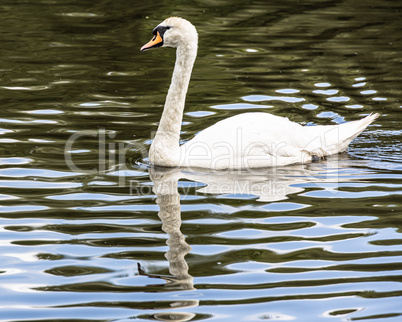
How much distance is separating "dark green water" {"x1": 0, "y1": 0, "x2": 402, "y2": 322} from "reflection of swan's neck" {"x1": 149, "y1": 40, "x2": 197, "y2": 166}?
1.22ft

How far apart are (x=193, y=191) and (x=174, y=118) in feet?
4.32

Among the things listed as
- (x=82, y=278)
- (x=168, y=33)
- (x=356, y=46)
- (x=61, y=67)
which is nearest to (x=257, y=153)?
(x=168, y=33)

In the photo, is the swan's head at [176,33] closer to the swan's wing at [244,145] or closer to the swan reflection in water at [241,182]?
the swan's wing at [244,145]

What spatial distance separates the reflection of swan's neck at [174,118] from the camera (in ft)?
28.3

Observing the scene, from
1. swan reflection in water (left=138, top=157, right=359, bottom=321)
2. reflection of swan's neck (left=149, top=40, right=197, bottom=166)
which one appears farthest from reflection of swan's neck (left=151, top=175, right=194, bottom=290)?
reflection of swan's neck (left=149, top=40, right=197, bottom=166)

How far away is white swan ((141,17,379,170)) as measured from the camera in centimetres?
839

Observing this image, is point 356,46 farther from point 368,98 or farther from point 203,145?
point 203,145

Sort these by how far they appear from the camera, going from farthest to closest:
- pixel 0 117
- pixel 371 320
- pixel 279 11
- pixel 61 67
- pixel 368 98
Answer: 1. pixel 279 11
2. pixel 61 67
3. pixel 368 98
4. pixel 0 117
5. pixel 371 320

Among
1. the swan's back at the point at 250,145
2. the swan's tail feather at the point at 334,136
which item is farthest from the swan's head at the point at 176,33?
the swan's tail feather at the point at 334,136

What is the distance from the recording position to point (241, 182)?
8.09m

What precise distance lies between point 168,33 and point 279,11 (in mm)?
9049

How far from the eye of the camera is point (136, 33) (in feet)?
50.6

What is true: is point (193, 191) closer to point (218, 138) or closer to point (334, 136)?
point (218, 138)

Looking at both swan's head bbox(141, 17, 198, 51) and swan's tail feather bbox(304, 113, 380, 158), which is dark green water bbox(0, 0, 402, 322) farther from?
swan's head bbox(141, 17, 198, 51)
